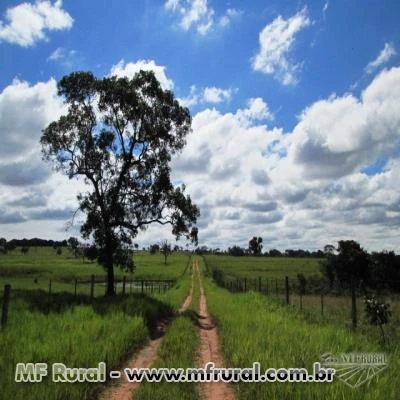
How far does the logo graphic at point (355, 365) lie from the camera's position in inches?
325

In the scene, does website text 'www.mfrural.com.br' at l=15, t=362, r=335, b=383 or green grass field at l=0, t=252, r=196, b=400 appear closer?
green grass field at l=0, t=252, r=196, b=400

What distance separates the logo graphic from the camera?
826 cm

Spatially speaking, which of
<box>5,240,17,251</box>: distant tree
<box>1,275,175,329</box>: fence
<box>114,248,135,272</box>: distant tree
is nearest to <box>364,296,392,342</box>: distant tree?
<box>1,275,175,329</box>: fence

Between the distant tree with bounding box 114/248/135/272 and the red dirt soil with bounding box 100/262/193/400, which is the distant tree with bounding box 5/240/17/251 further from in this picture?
the red dirt soil with bounding box 100/262/193/400

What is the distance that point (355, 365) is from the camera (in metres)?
9.18

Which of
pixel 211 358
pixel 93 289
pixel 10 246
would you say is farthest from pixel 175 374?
pixel 10 246

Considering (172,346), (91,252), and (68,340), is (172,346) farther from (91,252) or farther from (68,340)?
(91,252)

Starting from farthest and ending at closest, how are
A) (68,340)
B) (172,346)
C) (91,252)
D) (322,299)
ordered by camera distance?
1. (91,252)
2. (322,299)
3. (172,346)
4. (68,340)

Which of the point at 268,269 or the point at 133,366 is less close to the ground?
the point at 268,269

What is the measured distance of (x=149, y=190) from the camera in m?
28.3

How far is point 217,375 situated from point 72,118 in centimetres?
2122

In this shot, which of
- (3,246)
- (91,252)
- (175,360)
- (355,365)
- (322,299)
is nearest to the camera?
(355,365)

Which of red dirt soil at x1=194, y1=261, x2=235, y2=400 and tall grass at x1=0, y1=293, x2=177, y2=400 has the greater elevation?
tall grass at x1=0, y1=293, x2=177, y2=400

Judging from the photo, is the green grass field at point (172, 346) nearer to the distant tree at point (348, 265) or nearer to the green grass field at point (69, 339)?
the green grass field at point (69, 339)
